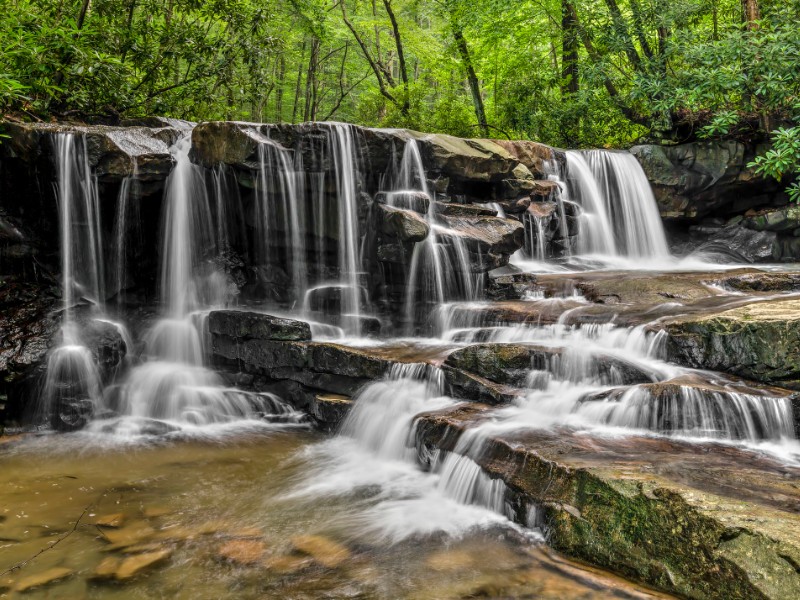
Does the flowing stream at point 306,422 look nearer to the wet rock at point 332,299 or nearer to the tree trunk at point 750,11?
the wet rock at point 332,299

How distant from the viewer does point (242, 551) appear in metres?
4.02

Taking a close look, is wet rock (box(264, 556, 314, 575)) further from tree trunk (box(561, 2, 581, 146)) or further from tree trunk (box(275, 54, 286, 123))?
tree trunk (box(275, 54, 286, 123))

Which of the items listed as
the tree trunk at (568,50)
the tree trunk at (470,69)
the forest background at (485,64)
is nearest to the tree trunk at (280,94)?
the forest background at (485,64)

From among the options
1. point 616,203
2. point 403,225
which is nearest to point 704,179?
point 616,203

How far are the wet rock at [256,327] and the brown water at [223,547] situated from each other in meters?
2.39

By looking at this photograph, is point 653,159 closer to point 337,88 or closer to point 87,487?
point 87,487

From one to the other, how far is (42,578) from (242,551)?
1.28 metres

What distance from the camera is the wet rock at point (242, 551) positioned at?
153 inches

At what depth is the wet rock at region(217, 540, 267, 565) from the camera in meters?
3.89

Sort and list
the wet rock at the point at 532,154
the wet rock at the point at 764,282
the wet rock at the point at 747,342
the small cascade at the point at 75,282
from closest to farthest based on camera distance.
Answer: the wet rock at the point at 747,342
the small cascade at the point at 75,282
the wet rock at the point at 764,282
the wet rock at the point at 532,154

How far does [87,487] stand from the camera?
5.17 metres

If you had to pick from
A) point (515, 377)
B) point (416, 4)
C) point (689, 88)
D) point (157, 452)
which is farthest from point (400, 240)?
point (416, 4)

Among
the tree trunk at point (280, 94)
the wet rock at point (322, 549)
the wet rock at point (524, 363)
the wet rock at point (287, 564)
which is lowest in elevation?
the wet rock at point (322, 549)

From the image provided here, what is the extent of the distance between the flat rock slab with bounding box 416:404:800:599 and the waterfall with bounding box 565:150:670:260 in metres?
8.88
